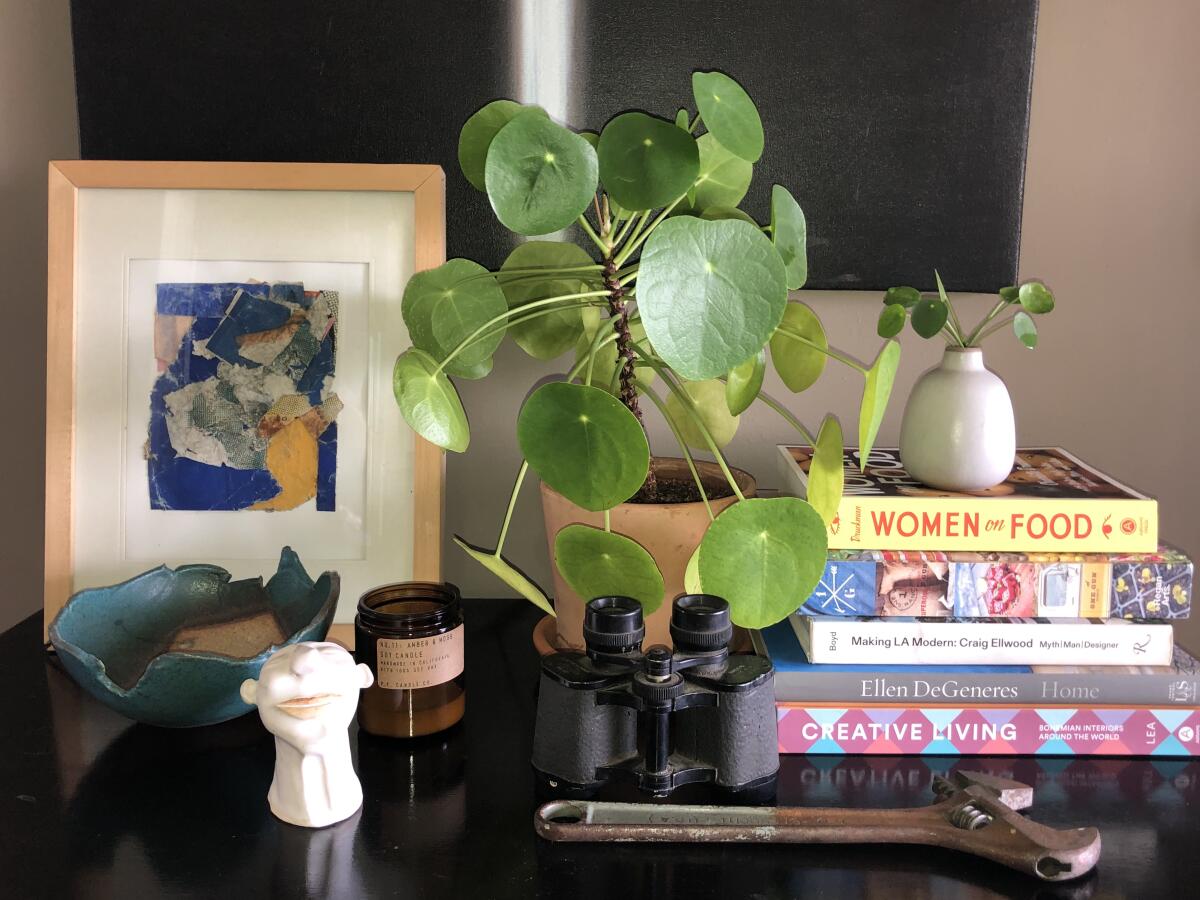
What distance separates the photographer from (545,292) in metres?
0.83

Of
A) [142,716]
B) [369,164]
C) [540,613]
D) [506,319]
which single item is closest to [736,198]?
[506,319]

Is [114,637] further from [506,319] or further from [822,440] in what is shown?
[822,440]

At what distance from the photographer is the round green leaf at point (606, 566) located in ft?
2.34

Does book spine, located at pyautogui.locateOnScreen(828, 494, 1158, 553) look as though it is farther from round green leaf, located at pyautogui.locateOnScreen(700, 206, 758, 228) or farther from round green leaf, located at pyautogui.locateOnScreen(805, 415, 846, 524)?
round green leaf, located at pyautogui.locateOnScreen(700, 206, 758, 228)

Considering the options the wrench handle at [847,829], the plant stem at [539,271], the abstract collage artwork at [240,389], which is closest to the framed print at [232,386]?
the abstract collage artwork at [240,389]

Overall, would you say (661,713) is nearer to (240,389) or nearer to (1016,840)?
(1016,840)

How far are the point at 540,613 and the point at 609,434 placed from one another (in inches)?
14.7

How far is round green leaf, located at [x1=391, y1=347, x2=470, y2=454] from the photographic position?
0.70 meters

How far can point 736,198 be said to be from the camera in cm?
80

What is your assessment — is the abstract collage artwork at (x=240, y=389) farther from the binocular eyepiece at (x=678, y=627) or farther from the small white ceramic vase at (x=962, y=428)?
the small white ceramic vase at (x=962, y=428)

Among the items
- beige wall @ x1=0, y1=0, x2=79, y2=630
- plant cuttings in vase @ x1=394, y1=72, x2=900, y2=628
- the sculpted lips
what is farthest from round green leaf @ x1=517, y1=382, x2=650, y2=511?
beige wall @ x1=0, y1=0, x2=79, y2=630

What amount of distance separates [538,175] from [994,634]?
1.48 feet

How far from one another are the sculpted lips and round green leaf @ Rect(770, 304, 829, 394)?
0.41 meters

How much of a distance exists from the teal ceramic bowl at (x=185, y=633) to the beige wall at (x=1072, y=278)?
223mm
